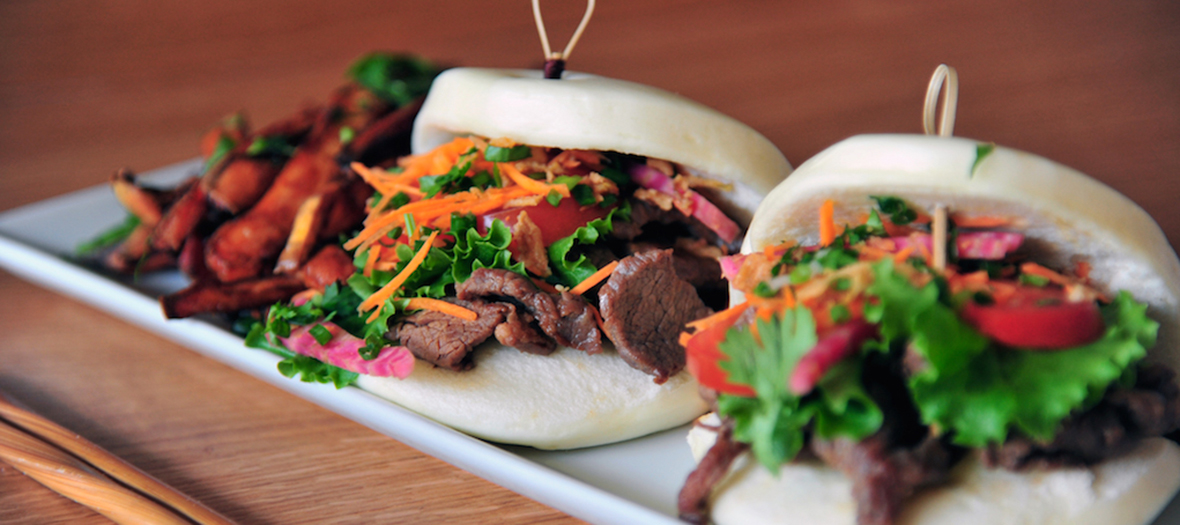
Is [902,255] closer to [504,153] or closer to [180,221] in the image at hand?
[504,153]

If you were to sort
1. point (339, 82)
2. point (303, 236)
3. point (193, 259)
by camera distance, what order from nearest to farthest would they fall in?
1. point (303, 236)
2. point (193, 259)
3. point (339, 82)

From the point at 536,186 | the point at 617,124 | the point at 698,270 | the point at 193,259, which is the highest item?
the point at 617,124

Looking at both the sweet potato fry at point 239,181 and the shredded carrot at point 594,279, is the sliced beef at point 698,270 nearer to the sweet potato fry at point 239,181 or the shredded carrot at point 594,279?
the shredded carrot at point 594,279

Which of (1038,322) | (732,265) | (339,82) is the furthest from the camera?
(339,82)

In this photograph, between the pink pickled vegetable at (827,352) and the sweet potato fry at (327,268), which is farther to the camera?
the sweet potato fry at (327,268)

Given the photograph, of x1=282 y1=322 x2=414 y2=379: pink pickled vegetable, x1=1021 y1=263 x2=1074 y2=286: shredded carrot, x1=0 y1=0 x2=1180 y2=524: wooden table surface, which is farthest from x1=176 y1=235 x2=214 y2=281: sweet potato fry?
x1=1021 y1=263 x2=1074 y2=286: shredded carrot

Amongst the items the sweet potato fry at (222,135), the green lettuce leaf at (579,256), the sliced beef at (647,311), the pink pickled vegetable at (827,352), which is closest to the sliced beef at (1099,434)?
the pink pickled vegetable at (827,352)

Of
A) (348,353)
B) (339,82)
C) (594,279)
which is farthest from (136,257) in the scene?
(339,82)
